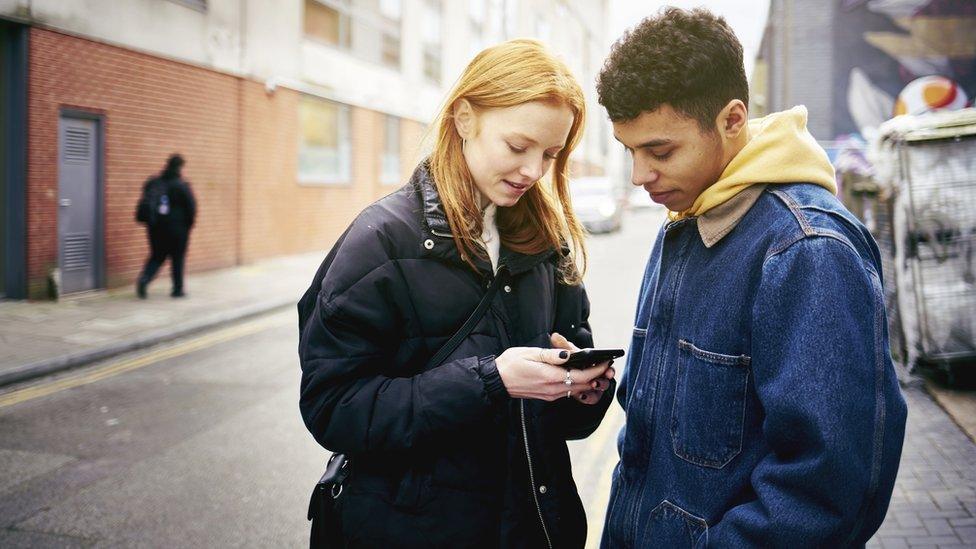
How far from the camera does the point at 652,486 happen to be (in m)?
1.66

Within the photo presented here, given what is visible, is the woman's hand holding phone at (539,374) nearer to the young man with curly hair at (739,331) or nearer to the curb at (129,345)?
the young man with curly hair at (739,331)

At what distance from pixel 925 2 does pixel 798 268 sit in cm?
1892

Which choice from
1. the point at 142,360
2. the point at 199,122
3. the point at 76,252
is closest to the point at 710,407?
the point at 142,360

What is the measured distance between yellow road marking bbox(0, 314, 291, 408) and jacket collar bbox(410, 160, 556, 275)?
232 inches

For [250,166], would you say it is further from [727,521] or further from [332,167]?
[727,521]

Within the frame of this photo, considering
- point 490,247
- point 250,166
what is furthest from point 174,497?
point 250,166

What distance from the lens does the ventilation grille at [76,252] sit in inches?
448

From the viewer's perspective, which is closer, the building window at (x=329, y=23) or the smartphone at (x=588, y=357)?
the smartphone at (x=588, y=357)

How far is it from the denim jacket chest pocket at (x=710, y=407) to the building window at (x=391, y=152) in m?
20.6

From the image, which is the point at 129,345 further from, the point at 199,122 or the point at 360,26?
the point at 360,26

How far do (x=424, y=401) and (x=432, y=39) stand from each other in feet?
78.1

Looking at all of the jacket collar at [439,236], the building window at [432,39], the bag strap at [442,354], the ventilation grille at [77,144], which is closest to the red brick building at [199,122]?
the ventilation grille at [77,144]

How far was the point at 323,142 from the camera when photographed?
18.8 metres

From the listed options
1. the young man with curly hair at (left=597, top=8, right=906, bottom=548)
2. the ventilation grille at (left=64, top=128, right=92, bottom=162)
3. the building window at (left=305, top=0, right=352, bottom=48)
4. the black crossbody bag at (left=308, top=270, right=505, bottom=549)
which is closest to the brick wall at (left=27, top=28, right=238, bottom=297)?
the ventilation grille at (left=64, top=128, right=92, bottom=162)
